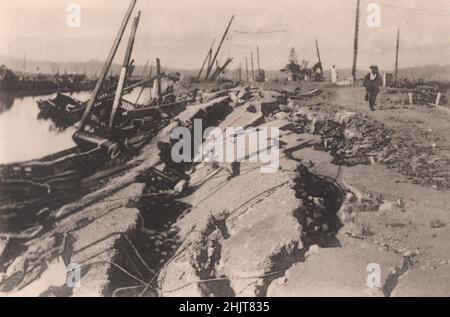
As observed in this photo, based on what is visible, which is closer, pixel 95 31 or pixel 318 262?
pixel 318 262

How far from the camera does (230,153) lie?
20.1 ft

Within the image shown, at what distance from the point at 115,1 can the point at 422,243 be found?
192 inches

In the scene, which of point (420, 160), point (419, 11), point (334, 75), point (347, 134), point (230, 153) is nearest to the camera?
point (420, 160)

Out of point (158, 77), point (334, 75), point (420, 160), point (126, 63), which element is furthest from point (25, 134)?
point (420, 160)

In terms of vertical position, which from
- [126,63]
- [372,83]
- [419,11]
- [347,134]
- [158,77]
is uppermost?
[419,11]

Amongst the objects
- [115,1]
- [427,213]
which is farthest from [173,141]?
[427,213]

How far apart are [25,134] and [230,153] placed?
2.93 m

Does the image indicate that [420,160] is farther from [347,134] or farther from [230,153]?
[230,153]

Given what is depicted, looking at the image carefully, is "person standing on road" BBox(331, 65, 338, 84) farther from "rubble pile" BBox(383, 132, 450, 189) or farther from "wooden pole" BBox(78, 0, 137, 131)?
"wooden pole" BBox(78, 0, 137, 131)

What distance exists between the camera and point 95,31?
5812 mm

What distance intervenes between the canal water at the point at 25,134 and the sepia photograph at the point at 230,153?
31 mm

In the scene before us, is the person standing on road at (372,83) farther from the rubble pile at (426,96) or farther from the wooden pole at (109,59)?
the wooden pole at (109,59)

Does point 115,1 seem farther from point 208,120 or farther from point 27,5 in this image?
point 208,120
